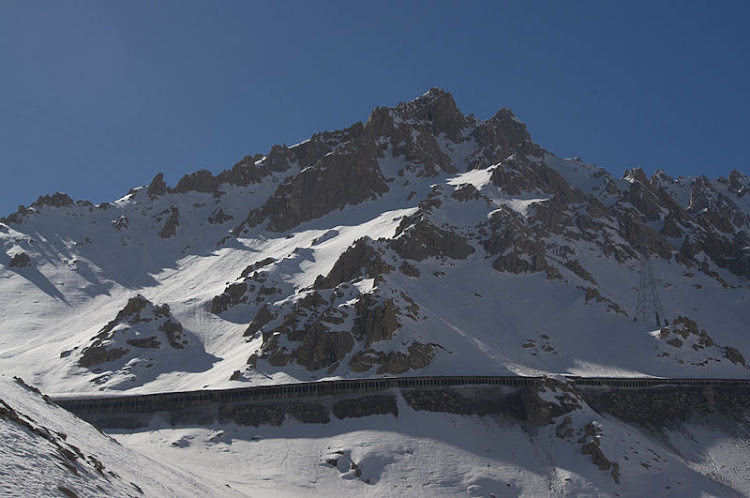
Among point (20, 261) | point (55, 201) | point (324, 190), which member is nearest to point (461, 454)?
point (324, 190)

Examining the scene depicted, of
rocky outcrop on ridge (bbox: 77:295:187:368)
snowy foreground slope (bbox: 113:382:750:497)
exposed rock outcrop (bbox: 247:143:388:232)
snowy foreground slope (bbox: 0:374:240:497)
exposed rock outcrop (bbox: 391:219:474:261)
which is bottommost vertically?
snowy foreground slope (bbox: 113:382:750:497)

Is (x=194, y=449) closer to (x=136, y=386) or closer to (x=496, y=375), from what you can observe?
(x=136, y=386)

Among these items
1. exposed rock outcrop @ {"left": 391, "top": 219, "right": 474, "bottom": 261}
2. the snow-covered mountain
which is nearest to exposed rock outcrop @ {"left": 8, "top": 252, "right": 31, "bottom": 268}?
the snow-covered mountain

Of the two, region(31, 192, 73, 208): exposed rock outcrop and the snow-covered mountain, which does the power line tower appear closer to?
the snow-covered mountain

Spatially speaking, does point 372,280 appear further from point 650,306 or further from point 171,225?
point 171,225

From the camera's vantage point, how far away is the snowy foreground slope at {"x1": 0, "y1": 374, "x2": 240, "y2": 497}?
65.7ft

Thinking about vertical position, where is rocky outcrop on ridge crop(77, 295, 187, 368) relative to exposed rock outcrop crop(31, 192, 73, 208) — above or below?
below

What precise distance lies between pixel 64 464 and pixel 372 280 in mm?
78636

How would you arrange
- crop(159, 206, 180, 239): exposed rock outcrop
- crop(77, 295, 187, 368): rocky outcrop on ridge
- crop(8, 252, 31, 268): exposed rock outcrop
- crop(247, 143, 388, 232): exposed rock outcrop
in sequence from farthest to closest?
crop(159, 206, 180, 239): exposed rock outcrop, crop(247, 143, 388, 232): exposed rock outcrop, crop(8, 252, 31, 268): exposed rock outcrop, crop(77, 295, 187, 368): rocky outcrop on ridge

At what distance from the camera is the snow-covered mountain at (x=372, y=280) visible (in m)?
88.5

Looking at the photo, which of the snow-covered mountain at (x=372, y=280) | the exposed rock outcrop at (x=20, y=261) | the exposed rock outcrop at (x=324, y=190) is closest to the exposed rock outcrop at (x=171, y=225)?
the snow-covered mountain at (x=372, y=280)

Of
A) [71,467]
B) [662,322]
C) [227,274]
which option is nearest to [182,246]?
[227,274]

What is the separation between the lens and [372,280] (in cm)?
10050

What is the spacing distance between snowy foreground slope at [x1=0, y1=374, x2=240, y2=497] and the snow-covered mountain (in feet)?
140
